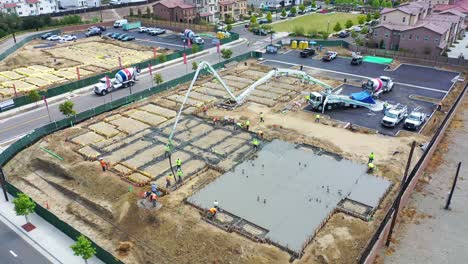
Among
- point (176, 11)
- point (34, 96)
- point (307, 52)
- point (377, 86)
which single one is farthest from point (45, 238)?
point (176, 11)

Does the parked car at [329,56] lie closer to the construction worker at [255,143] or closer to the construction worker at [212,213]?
the construction worker at [255,143]

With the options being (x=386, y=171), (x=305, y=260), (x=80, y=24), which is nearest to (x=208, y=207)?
(x=305, y=260)

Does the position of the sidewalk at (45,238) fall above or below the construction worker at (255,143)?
below

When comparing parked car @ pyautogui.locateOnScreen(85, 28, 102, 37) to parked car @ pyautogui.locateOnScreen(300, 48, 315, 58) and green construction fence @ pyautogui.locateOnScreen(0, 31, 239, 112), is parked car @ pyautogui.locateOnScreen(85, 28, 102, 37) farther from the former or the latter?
parked car @ pyautogui.locateOnScreen(300, 48, 315, 58)

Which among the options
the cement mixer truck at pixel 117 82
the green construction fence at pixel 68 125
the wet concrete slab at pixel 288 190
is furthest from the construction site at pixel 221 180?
the cement mixer truck at pixel 117 82

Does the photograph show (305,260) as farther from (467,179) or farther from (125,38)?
(125,38)

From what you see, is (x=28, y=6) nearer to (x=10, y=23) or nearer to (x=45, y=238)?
(x=10, y=23)
